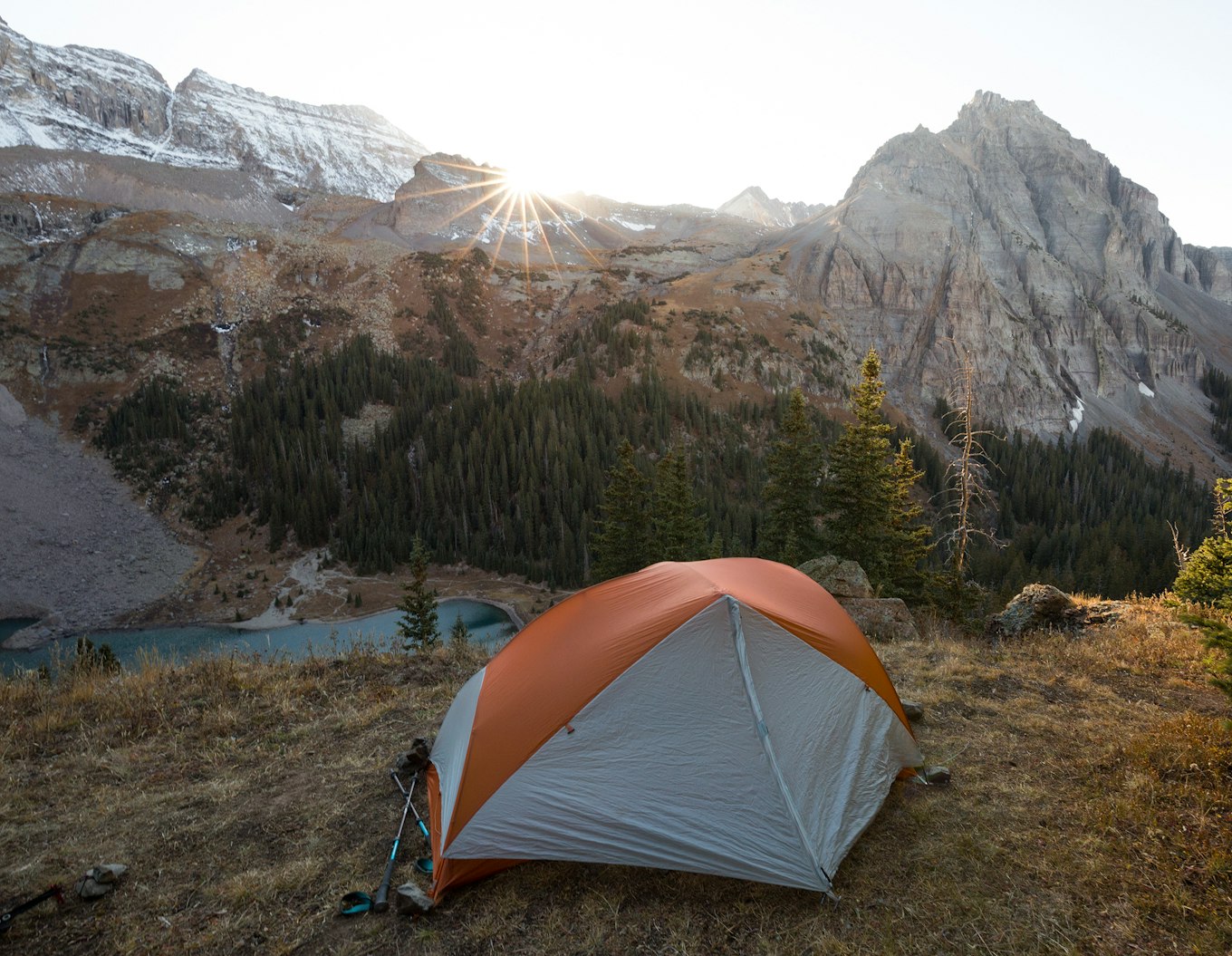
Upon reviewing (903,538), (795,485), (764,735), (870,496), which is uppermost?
(764,735)

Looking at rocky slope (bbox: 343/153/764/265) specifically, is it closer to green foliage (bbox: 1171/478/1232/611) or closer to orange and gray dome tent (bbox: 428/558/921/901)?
green foliage (bbox: 1171/478/1232/611)

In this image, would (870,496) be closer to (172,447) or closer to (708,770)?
(708,770)

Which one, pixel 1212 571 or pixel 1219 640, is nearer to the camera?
pixel 1219 640

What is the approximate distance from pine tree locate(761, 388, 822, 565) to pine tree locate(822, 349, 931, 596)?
9.19 ft

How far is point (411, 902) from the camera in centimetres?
445

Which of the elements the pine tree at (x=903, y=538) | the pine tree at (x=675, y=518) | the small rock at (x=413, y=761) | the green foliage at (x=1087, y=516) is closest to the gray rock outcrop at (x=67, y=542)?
the pine tree at (x=675, y=518)

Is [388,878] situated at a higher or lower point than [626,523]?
higher

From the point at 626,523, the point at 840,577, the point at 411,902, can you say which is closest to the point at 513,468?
the point at 626,523

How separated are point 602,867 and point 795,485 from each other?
2258 cm

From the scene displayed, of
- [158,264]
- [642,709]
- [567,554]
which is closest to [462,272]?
[158,264]

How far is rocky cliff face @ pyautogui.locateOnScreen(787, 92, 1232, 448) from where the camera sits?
120 metres

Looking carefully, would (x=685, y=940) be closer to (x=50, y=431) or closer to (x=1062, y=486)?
(x=50, y=431)

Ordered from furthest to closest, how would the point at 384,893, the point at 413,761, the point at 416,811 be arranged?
the point at 413,761, the point at 416,811, the point at 384,893

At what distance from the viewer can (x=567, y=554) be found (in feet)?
202
